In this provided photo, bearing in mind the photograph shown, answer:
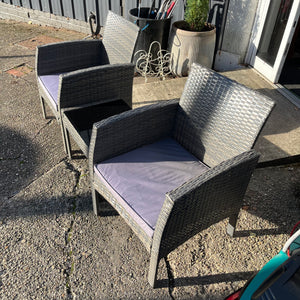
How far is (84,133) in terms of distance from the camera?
2469 mm

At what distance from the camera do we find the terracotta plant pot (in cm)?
389

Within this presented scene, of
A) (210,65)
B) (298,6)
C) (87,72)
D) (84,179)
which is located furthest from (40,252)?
(298,6)

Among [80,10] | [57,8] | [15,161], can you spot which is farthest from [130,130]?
[57,8]

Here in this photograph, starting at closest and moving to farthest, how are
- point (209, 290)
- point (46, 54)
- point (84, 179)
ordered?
point (209, 290)
point (84, 179)
point (46, 54)

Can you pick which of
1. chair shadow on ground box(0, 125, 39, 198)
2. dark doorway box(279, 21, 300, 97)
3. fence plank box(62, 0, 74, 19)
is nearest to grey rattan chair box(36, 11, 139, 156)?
chair shadow on ground box(0, 125, 39, 198)

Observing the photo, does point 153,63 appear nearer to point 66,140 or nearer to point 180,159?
point 66,140

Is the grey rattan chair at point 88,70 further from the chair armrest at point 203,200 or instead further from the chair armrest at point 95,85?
Answer: the chair armrest at point 203,200

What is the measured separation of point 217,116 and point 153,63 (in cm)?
250

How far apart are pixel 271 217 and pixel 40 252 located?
5.57 ft

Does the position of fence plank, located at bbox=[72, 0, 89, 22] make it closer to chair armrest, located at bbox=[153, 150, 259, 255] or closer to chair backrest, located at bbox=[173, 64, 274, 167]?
chair backrest, located at bbox=[173, 64, 274, 167]

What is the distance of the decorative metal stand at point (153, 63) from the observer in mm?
4117

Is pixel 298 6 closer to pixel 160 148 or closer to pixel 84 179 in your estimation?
pixel 160 148

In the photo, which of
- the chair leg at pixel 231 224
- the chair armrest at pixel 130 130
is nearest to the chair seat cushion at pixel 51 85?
the chair armrest at pixel 130 130

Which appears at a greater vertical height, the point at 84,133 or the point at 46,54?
the point at 46,54
